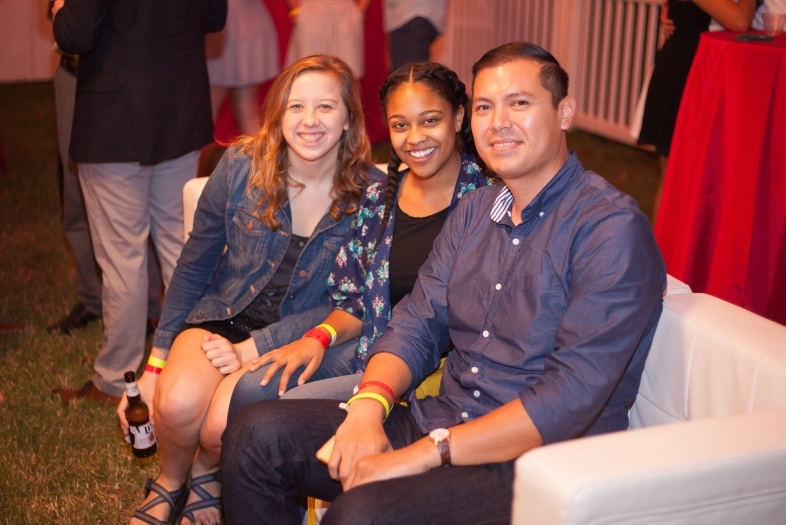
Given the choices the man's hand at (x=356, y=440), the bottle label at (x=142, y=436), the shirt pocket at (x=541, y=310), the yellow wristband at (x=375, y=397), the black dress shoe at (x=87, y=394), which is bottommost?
the black dress shoe at (x=87, y=394)

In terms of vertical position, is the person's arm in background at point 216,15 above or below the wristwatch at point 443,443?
above

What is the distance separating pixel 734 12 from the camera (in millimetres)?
3098

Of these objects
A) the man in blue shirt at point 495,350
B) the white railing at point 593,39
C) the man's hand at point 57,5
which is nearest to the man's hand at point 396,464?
the man in blue shirt at point 495,350

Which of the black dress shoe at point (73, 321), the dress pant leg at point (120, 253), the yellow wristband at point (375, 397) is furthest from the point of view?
the black dress shoe at point (73, 321)

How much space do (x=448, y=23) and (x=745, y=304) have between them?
518 centimetres

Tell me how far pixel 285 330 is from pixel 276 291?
0.12 meters

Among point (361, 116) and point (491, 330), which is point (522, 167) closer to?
point (491, 330)

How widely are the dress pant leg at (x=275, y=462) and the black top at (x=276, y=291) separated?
0.59 meters

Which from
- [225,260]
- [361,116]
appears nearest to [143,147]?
[225,260]

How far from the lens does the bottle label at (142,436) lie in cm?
233

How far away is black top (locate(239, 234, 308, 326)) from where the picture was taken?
92.5 inches

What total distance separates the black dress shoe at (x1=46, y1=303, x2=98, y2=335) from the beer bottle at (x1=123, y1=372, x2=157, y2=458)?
3.93ft

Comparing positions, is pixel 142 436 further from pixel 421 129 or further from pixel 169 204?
pixel 421 129

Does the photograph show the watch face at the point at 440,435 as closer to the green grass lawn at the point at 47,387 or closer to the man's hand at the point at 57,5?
the green grass lawn at the point at 47,387
